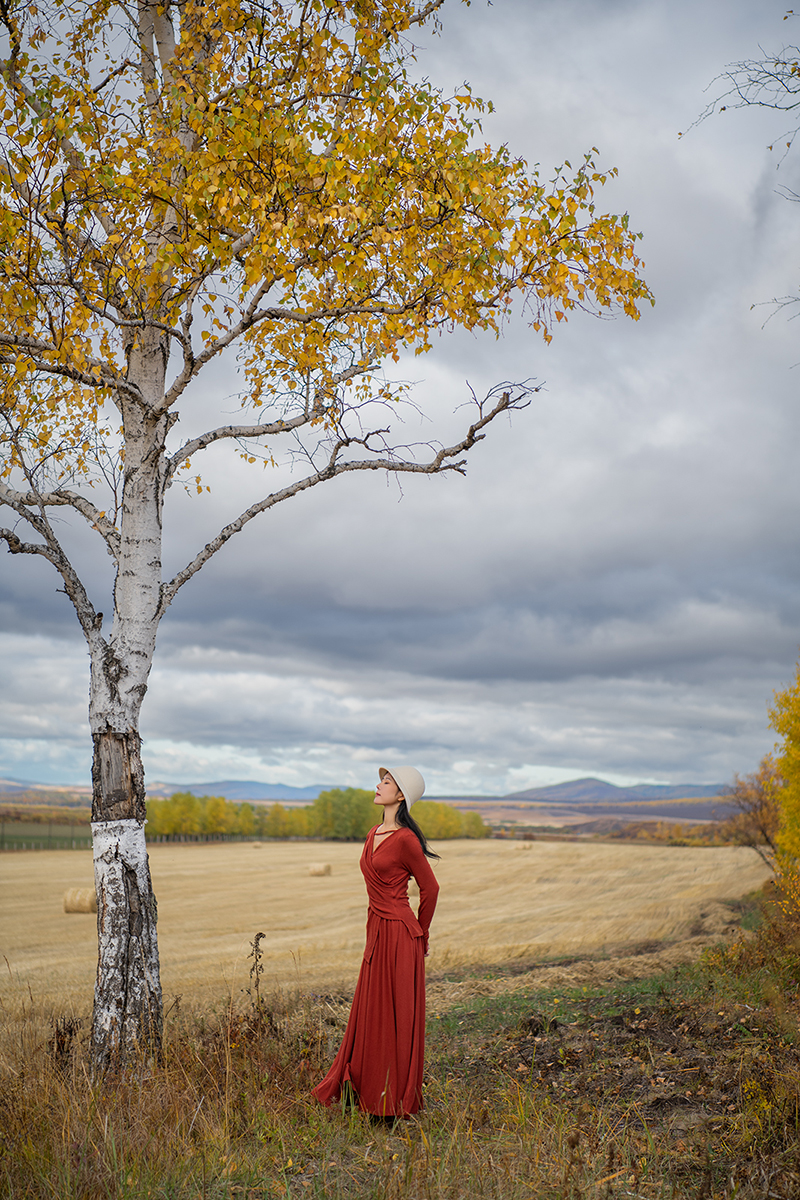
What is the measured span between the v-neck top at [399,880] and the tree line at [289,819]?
2769 inches

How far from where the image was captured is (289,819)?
8681cm

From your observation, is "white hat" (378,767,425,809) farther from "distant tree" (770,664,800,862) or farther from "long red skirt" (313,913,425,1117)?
"distant tree" (770,664,800,862)

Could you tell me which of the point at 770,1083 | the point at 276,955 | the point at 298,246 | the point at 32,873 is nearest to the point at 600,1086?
the point at 770,1083

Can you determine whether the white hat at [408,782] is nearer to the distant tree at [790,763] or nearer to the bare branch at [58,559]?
the bare branch at [58,559]

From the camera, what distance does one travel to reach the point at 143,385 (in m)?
8.21

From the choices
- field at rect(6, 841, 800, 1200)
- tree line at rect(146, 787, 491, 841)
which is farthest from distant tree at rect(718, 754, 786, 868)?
tree line at rect(146, 787, 491, 841)

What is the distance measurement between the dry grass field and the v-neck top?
13.1 feet

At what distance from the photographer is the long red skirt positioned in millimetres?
5703

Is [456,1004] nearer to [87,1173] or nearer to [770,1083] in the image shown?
[770,1083]

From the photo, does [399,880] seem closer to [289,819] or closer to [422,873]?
[422,873]

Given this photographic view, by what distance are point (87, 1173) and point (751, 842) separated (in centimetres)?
3869

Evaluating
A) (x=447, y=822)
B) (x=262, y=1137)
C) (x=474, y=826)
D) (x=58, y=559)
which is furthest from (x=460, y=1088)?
(x=474, y=826)

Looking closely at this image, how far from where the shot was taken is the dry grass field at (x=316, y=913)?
15.0 m

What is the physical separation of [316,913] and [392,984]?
22.3 m
